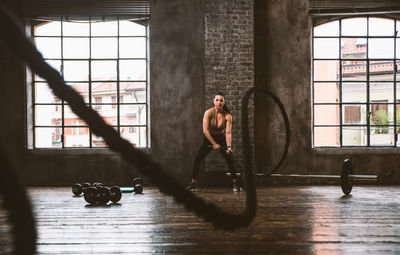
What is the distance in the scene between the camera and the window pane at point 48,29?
21.2 feet

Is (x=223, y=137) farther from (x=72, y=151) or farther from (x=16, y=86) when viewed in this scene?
(x=16, y=86)

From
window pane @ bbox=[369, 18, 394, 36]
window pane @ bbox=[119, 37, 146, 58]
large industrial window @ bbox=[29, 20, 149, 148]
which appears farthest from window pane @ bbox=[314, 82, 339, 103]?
window pane @ bbox=[119, 37, 146, 58]

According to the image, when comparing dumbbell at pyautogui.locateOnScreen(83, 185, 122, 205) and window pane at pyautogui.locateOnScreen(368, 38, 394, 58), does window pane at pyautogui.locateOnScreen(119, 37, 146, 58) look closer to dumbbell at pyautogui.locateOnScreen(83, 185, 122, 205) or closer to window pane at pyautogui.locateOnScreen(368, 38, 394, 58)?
dumbbell at pyautogui.locateOnScreen(83, 185, 122, 205)

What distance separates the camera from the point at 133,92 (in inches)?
256

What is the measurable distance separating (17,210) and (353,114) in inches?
259

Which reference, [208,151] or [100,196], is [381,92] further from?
[100,196]

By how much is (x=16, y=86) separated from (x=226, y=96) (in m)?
3.48

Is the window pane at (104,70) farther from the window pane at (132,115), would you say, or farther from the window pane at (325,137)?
the window pane at (325,137)

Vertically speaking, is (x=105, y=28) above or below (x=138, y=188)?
above

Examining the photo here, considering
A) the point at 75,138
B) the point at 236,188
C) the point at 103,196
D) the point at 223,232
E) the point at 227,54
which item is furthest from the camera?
the point at 75,138

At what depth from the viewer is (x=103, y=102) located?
649 cm

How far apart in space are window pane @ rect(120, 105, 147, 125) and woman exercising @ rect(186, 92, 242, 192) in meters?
1.46

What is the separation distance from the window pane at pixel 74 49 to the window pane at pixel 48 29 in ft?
0.74

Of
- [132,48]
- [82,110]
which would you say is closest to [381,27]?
[132,48]
